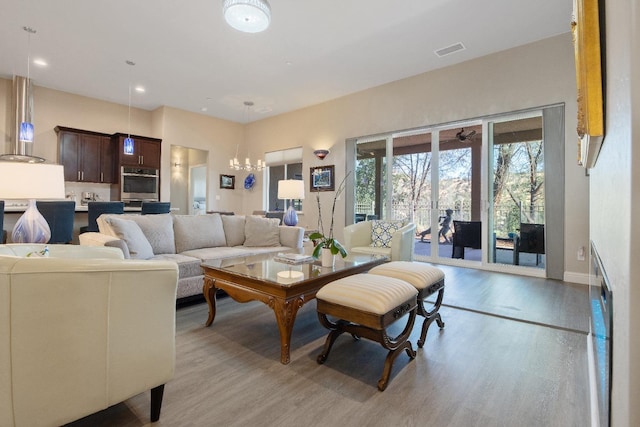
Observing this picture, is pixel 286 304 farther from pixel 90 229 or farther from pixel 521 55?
pixel 521 55

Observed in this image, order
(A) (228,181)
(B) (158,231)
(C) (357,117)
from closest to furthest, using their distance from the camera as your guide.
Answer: (B) (158,231), (C) (357,117), (A) (228,181)

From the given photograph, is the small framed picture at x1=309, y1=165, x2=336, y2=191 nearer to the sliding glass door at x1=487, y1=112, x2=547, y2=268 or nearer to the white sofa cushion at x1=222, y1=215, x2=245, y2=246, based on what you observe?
the white sofa cushion at x1=222, y1=215, x2=245, y2=246

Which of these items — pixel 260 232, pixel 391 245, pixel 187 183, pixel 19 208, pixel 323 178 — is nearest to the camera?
pixel 391 245

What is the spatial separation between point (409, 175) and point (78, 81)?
6.22m

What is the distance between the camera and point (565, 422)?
1.47 metres

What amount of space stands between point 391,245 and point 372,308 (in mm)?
2264

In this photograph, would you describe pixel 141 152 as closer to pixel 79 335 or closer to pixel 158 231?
pixel 158 231

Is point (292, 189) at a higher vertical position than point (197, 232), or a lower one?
higher

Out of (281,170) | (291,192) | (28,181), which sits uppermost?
(281,170)

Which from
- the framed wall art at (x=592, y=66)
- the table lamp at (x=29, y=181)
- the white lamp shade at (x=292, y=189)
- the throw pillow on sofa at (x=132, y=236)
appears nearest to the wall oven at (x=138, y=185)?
the white lamp shade at (x=292, y=189)

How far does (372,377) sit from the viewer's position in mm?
1808

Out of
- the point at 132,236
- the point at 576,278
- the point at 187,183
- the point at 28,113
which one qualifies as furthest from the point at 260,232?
the point at 187,183

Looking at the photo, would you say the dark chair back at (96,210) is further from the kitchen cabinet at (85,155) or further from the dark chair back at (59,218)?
the kitchen cabinet at (85,155)

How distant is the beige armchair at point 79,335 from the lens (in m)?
1.02
